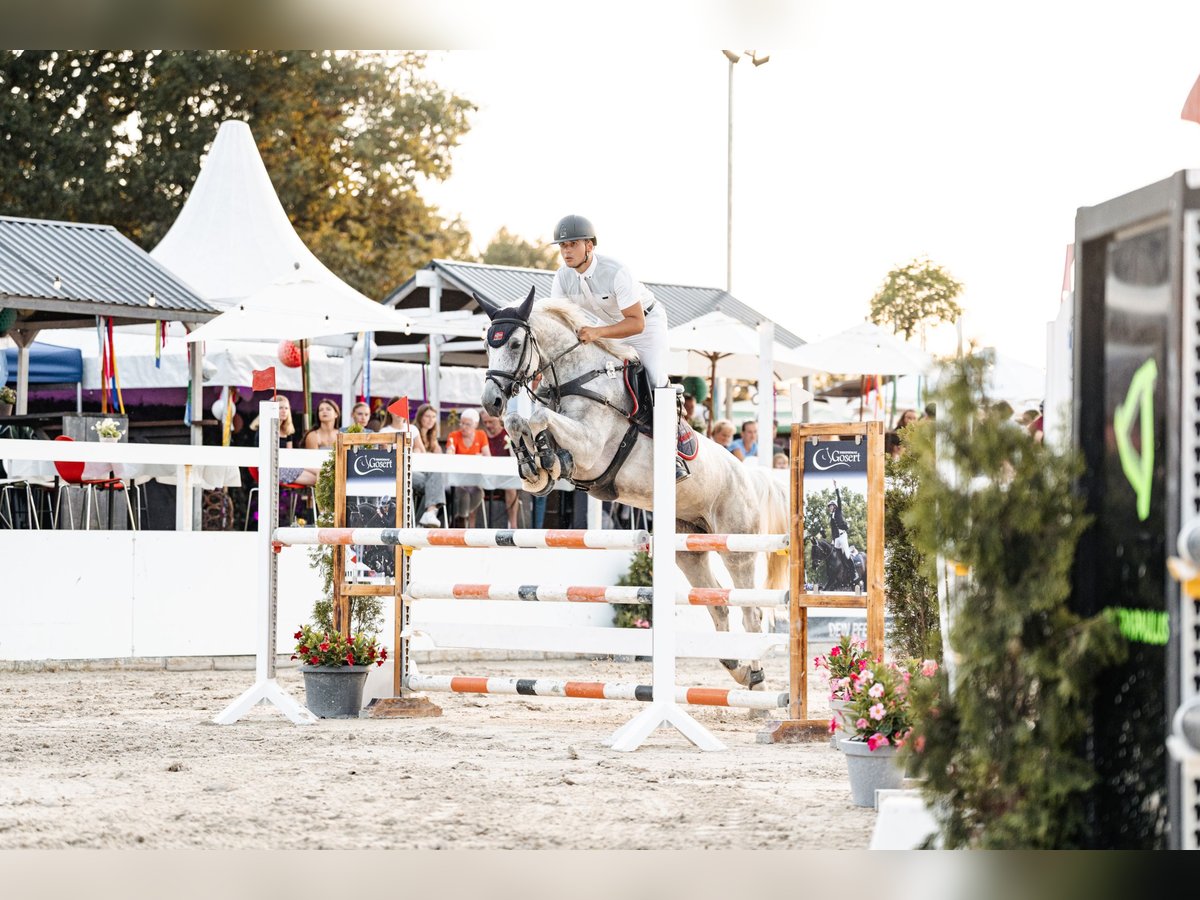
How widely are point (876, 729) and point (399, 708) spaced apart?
133 inches

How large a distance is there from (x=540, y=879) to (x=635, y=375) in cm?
407

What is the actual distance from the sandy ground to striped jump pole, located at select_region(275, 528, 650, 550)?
82 cm

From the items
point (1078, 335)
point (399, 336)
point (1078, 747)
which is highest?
point (399, 336)

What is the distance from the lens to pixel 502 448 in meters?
13.2

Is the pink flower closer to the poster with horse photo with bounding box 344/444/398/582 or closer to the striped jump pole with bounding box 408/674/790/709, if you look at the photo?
the striped jump pole with bounding box 408/674/790/709

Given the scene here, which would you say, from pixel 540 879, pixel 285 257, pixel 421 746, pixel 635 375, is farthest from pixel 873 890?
pixel 285 257

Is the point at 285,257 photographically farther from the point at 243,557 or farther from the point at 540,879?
the point at 540,879

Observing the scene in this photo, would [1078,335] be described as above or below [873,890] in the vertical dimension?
above

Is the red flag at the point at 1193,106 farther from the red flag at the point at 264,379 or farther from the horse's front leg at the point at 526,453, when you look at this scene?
the red flag at the point at 264,379

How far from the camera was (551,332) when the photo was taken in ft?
23.8

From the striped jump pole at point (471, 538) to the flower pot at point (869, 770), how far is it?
6.24ft

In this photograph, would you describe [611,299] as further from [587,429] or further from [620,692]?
[620,692]

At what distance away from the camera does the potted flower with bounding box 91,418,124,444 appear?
1045cm

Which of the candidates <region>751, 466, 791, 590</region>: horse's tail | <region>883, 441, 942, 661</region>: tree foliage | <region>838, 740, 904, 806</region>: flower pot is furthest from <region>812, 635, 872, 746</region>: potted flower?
<region>751, 466, 791, 590</region>: horse's tail
